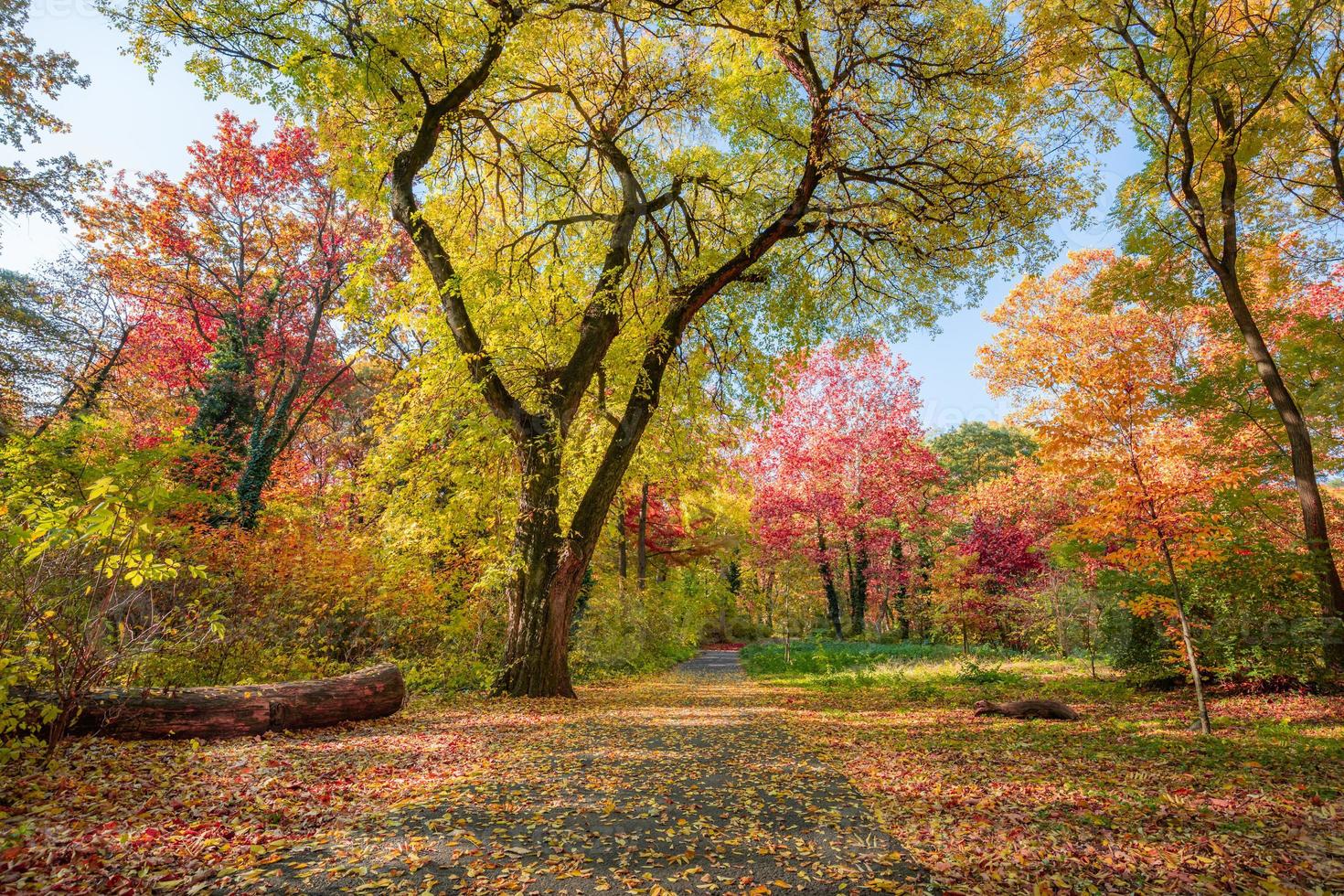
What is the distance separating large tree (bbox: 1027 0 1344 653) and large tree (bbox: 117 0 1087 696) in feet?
6.63

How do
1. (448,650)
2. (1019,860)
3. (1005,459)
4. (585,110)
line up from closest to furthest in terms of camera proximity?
(1019,860)
(585,110)
(448,650)
(1005,459)

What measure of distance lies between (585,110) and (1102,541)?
31.6 ft

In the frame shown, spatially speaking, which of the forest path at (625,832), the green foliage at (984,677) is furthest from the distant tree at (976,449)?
the forest path at (625,832)

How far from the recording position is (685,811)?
3.52 m

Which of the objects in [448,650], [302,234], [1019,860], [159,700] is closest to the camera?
[1019,860]

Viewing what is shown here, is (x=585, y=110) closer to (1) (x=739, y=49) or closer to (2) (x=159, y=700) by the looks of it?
(1) (x=739, y=49)

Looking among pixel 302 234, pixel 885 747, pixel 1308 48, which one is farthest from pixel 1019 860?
pixel 302 234

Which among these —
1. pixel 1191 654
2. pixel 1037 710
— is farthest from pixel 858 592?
pixel 1191 654

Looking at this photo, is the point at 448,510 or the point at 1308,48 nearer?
→ the point at 1308,48

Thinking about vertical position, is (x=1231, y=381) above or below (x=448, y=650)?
above

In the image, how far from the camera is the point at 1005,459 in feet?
99.5

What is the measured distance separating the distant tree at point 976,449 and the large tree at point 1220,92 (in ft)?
73.1

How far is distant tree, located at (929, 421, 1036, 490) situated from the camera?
1208 inches

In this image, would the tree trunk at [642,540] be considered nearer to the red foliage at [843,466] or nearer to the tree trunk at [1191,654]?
the red foliage at [843,466]
